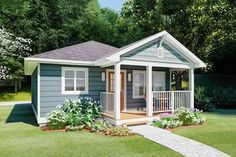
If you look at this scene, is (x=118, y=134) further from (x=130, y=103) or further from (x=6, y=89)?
(x=6, y=89)

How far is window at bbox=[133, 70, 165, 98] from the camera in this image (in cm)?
1452

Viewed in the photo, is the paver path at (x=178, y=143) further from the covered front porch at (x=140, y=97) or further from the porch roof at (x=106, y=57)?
the porch roof at (x=106, y=57)

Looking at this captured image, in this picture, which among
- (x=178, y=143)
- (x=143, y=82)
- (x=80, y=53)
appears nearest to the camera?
(x=178, y=143)

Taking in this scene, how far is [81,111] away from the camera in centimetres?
1231

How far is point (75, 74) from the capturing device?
41.2ft

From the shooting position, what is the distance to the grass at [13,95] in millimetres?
29000

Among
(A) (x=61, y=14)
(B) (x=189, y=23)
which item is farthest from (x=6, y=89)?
(B) (x=189, y=23)

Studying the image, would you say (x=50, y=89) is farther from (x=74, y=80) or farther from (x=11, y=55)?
(x=11, y=55)

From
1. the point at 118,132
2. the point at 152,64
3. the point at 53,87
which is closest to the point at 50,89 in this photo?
the point at 53,87

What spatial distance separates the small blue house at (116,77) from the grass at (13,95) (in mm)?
17195

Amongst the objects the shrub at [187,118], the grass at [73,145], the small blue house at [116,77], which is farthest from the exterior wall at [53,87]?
the shrub at [187,118]

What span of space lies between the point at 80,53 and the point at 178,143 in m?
7.20

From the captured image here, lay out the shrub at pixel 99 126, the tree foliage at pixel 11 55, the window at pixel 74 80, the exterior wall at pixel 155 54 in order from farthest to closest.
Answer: the tree foliage at pixel 11 55 < the window at pixel 74 80 < the exterior wall at pixel 155 54 < the shrub at pixel 99 126

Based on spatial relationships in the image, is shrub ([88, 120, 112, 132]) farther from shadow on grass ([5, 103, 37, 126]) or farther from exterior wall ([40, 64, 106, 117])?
shadow on grass ([5, 103, 37, 126])
